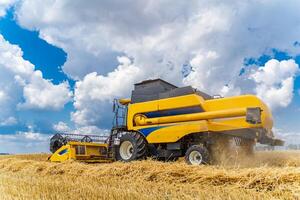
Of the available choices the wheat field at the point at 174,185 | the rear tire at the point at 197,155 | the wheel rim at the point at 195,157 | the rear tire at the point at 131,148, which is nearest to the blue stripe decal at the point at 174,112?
the rear tire at the point at 131,148

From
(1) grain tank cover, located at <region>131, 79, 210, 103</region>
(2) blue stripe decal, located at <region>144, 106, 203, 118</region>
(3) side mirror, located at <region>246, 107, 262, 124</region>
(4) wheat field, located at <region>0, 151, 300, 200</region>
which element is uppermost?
(1) grain tank cover, located at <region>131, 79, 210, 103</region>

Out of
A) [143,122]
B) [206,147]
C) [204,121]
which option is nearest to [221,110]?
[204,121]

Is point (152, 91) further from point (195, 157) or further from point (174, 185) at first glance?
point (174, 185)

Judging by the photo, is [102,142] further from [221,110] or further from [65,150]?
[221,110]

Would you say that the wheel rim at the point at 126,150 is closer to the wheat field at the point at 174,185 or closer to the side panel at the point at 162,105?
the side panel at the point at 162,105

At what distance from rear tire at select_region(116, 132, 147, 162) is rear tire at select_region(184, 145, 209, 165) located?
6.01 ft

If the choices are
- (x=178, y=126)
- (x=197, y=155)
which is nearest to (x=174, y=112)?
(x=178, y=126)

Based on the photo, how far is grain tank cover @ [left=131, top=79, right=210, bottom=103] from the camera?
9680mm

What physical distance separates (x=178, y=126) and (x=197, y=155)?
1.15 m

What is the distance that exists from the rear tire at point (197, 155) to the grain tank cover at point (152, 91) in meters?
1.87

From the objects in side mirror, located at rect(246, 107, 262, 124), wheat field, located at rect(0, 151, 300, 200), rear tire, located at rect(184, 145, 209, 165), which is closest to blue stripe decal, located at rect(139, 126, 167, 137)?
rear tire, located at rect(184, 145, 209, 165)

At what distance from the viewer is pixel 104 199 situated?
4590mm

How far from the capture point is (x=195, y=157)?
826 centimetres

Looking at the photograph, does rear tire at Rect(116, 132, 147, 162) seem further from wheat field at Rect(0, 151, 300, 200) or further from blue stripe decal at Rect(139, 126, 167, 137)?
wheat field at Rect(0, 151, 300, 200)
